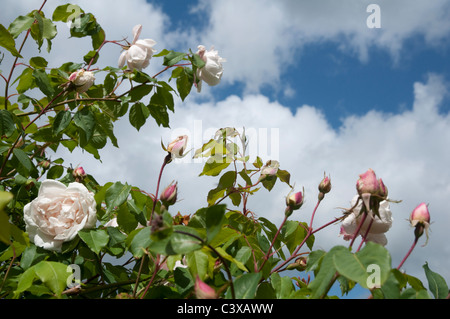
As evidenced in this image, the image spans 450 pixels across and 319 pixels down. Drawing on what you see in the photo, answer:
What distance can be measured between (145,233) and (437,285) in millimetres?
640

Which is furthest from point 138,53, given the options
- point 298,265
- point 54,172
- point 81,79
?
point 298,265

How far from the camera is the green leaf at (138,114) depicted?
185 centimetres

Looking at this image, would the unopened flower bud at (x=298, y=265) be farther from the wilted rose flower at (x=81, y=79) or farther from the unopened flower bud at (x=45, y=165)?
the unopened flower bud at (x=45, y=165)

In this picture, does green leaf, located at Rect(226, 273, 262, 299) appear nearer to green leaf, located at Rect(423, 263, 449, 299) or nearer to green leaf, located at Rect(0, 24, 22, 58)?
green leaf, located at Rect(423, 263, 449, 299)

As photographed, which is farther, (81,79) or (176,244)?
(81,79)

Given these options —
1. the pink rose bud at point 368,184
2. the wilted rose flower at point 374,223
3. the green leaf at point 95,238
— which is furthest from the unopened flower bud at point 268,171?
the pink rose bud at point 368,184

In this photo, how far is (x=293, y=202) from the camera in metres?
1.22

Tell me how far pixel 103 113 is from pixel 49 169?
434mm

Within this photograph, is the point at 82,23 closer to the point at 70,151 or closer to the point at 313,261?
the point at 70,151

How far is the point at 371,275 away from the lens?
752 millimetres

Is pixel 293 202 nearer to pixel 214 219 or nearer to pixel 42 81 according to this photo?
pixel 214 219

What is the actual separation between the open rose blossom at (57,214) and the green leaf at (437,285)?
943mm
